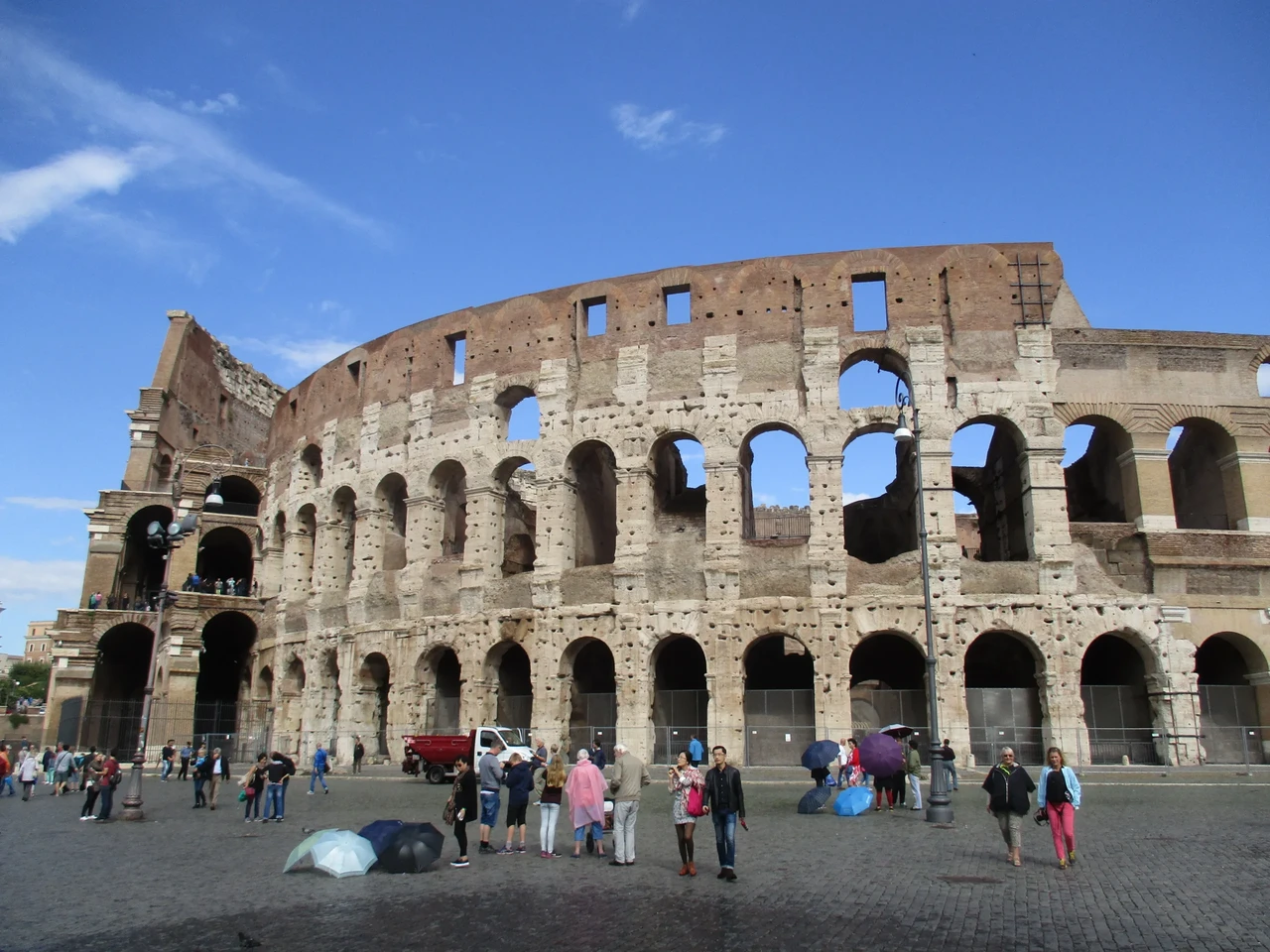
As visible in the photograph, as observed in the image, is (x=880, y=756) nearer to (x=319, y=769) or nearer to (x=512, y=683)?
(x=319, y=769)

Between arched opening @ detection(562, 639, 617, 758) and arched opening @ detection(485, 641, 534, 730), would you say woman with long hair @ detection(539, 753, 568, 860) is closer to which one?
arched opening @ detection(562, 639, 617, 758)

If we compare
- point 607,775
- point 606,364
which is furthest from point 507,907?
point 606,364

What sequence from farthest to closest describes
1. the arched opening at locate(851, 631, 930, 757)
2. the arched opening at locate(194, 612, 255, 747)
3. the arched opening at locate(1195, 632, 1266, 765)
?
the arched opening at locate(194, 612, 255, 747) → the arched opening at locate(851, 631, 930, 757) → the arched opening at locate(1195, 632, 1266, 765)

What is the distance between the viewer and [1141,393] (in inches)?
1009

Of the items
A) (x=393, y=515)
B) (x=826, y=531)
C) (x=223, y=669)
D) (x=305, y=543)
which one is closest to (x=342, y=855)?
(x=826, y=531)

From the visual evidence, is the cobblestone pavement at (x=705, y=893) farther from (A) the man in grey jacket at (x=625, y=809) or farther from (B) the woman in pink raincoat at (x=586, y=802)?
(B) the woman in pink raincoat at (x=586, y=802)

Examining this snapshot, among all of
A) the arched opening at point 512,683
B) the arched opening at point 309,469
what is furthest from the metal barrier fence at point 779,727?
the arched opening at point 309,469

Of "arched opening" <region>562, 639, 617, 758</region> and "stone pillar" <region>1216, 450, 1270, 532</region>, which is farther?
"arched opening" <region>562, 639, 617, 758</region>

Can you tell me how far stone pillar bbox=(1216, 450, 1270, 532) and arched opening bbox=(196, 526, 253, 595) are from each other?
33581 mm

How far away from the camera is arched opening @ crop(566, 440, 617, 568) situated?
2880 centimetres

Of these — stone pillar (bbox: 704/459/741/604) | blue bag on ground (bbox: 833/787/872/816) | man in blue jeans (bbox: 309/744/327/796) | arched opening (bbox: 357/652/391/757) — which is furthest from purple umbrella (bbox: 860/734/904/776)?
arched opening (bbox: 357/652/391/757)

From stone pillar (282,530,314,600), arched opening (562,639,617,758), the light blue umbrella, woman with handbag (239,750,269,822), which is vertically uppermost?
stone pillar (282,530,314,600)

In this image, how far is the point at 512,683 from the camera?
98.2 feet

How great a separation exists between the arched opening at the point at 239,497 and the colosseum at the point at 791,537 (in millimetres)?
9146
